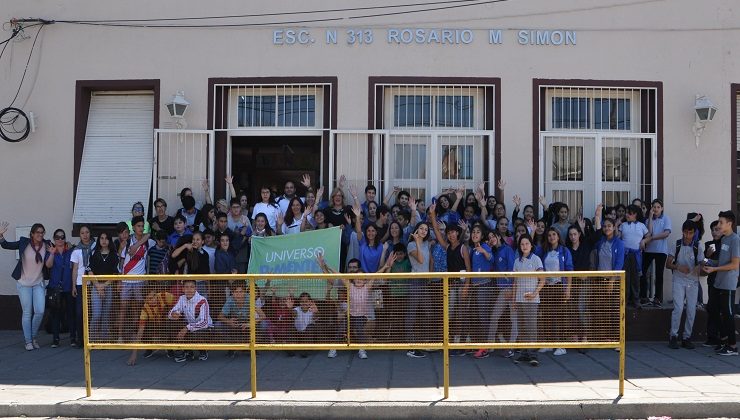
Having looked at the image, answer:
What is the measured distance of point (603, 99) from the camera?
12.1 m

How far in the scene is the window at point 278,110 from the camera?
12.0m

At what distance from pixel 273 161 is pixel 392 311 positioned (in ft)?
19.6

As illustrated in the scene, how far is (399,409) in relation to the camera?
23.1ft

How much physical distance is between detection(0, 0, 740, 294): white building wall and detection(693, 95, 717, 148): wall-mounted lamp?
0.12 meters

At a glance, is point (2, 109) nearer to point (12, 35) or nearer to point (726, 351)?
point (12, 35)

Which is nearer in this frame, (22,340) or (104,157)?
(22,340)

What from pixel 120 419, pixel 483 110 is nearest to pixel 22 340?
pixel 120 419

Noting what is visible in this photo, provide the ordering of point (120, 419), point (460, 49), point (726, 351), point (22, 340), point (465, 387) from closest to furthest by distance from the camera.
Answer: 1. point (120, 419)
2. point (465, 387)
3. point (726, 351)
4. point (22, 340)
5. point (460, 49)

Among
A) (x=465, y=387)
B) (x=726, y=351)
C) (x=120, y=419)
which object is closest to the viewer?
(x=120, y=419)

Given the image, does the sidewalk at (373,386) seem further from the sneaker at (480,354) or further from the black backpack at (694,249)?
the black backpack at (694,249)

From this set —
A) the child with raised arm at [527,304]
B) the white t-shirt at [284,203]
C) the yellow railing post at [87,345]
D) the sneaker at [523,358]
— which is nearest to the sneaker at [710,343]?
the sneaker at [523,358]

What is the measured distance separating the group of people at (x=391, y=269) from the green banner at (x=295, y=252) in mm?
223

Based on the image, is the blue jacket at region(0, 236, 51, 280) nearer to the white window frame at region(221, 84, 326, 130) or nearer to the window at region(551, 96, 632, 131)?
the white window frame at region(221, 84, 326, 130)

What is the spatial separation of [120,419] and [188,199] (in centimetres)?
463
